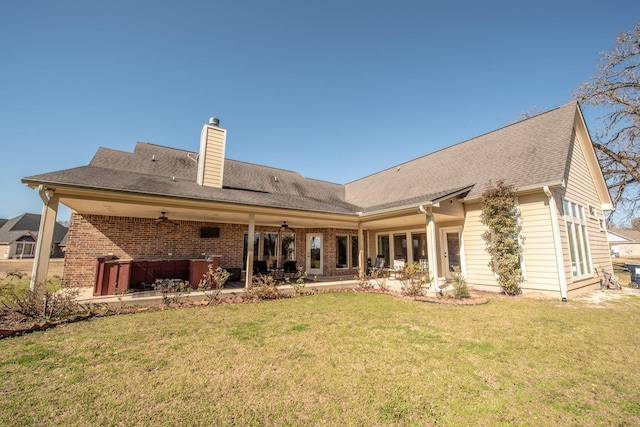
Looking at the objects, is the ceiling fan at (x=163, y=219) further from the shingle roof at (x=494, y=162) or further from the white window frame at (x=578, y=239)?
the white window frame at (x=578, y=239)

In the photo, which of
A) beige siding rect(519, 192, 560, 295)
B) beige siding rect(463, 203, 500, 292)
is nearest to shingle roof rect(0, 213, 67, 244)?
beige siding rect(463, 203, 500, 292)

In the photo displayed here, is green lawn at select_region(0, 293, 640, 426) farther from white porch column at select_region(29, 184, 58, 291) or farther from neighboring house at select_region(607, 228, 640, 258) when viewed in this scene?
neighboring house at select_region(607, 228, 640, 258)

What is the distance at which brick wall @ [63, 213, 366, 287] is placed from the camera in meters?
9.43

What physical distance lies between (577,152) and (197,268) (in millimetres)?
15944

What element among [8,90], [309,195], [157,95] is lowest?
[309,195]

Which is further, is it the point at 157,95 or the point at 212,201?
the point at 157,95

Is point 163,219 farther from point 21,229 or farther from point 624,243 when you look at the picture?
point 624,243

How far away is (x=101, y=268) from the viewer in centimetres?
782

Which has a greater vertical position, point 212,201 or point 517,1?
point 517,1

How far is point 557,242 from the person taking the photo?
25.7 ft

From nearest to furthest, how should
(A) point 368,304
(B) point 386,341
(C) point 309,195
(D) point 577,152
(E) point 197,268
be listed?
(B) point 386,341
(A) point 368,304
(E) point 197,268
(D) point 577,152
(C) point 309,195

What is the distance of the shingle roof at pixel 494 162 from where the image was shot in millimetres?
8852

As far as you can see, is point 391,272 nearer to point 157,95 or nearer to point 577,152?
point 577,152

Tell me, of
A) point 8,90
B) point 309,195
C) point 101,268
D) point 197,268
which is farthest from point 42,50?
point 309,195
